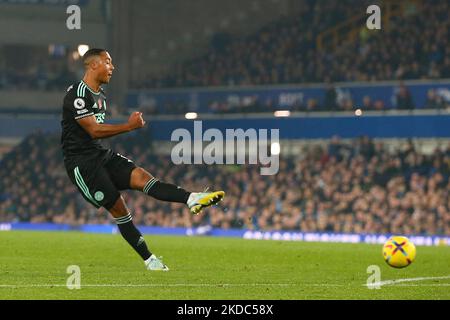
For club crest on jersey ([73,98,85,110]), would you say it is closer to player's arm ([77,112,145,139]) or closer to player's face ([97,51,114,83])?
player's arm ([77,112,145,139])

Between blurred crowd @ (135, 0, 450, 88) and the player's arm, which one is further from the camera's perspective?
blurred crowd @ (135, 0, 450, 88)

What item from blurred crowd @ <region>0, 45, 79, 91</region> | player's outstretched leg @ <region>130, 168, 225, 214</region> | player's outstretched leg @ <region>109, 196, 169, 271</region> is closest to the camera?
player's outstretched leg @ <region>130, 168, 225, 214</region>

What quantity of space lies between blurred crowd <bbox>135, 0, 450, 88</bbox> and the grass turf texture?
1318 cm

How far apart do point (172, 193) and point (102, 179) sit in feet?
2.80

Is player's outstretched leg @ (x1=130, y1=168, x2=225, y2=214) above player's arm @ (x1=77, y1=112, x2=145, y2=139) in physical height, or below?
below

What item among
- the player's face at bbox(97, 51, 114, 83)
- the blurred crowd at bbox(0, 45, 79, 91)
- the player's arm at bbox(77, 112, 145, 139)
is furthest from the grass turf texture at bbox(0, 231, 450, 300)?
the blurred crowd at bbox(0, 45, 79, 91)

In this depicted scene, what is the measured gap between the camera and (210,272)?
45.1 feet

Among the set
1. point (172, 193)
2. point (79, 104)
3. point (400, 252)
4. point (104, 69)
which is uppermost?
point (104, 69)

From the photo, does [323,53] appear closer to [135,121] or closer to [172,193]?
Result: [172,193]

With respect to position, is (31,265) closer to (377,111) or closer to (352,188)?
(352,188)

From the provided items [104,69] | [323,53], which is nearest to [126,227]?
[104,69]

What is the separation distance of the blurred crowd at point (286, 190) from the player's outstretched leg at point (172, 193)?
1287 centimetres

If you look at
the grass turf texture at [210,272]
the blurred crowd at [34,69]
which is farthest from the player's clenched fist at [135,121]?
the blurred crowd at [34,69]

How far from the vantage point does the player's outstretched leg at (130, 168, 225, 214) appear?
12.4 meters
